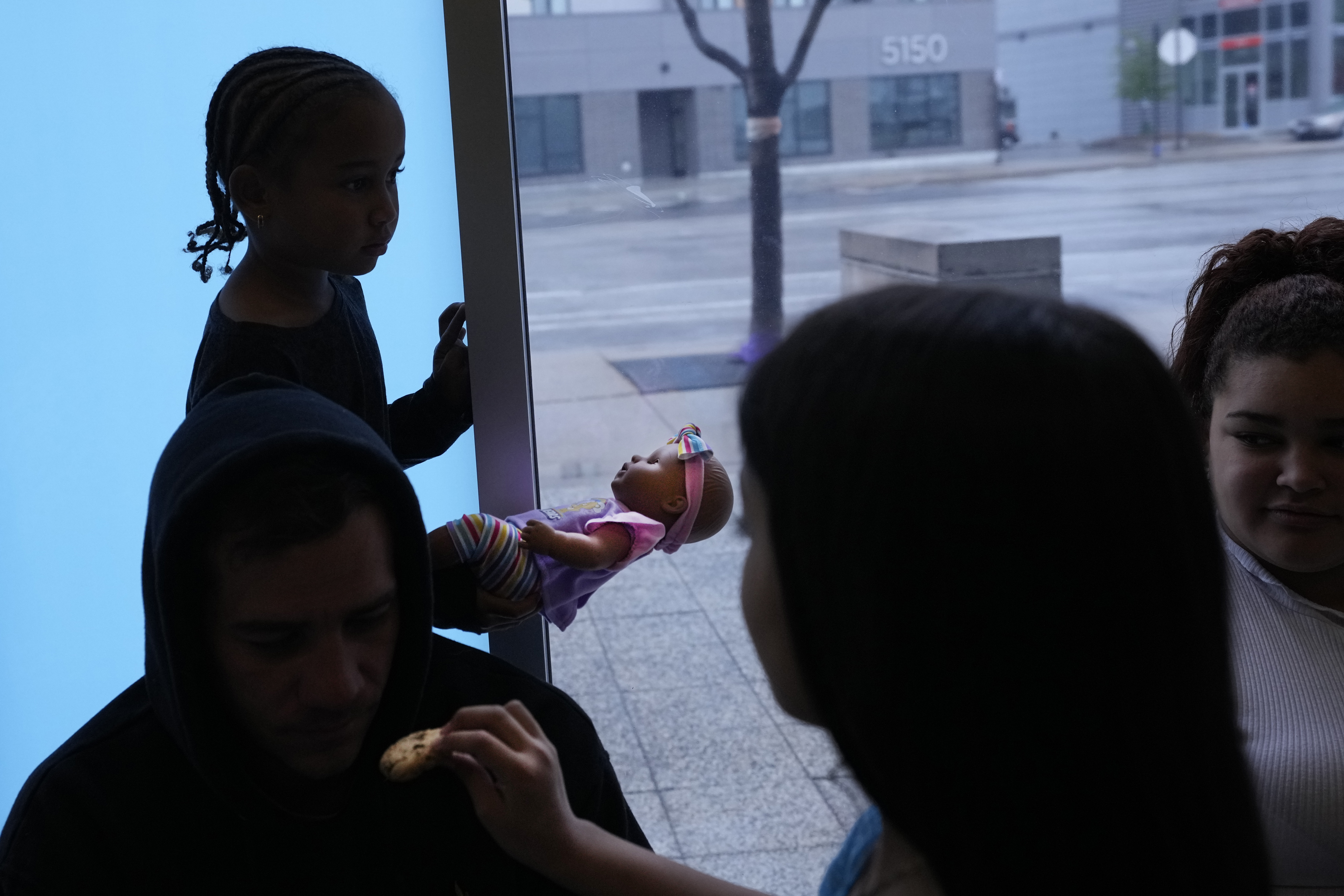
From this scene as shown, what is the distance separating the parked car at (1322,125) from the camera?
379 cm

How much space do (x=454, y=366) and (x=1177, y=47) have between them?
271cm

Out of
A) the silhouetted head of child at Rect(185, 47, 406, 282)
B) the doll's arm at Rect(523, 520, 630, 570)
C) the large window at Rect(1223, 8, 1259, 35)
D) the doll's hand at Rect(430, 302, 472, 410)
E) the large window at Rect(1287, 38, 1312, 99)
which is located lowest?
the doll's arm at Rect(523, 520, 630, 570)

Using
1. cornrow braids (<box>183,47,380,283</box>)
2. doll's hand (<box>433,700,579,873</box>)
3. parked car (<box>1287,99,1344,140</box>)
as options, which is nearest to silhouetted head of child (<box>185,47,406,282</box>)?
cornrow braids (<box>183,47,380,283</box>)

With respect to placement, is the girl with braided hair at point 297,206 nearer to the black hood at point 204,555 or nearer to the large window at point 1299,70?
the black hood at point 204,555

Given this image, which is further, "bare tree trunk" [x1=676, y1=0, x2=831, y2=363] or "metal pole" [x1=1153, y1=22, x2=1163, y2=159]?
"metal pole" [x1=1153, y1=22, x2=1163, y2=159]

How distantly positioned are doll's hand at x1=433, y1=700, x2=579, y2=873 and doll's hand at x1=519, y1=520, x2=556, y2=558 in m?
0.34

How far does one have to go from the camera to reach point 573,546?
4.58 ft

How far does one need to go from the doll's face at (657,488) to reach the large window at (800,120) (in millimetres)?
984

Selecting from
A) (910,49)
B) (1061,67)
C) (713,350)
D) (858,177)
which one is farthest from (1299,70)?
(713,350)

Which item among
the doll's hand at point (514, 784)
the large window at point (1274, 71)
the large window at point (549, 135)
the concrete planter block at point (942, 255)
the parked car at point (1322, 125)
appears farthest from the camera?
→ the parked car at point (1322, 125)

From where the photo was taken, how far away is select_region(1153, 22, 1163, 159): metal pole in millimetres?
3318

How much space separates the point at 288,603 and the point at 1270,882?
844 millimetres

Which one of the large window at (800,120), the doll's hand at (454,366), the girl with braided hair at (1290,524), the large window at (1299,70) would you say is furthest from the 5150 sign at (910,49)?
the large window at (1299,70)

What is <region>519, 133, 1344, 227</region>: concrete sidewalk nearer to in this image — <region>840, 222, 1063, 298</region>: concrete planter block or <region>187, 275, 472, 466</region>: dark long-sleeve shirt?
<region>840, 222, 1063, 298</region>: concrete planter block
